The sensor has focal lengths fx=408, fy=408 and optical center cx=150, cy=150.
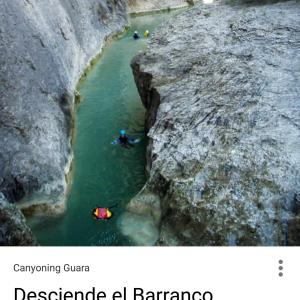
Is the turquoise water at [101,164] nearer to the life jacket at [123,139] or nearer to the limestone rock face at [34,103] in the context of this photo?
the life jacket at [123,139]

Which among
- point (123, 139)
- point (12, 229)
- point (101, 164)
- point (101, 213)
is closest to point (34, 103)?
point (101, 164)

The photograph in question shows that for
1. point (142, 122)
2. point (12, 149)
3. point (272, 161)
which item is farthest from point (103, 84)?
point (272, 161)

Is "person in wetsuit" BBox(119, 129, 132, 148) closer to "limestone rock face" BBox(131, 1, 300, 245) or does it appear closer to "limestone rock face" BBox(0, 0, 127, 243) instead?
"limestone rock face" BBox(131, 1, 300, 245)

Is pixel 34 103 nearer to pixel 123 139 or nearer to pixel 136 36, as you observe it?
pixel 123 139

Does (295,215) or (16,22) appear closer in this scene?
(295,215)

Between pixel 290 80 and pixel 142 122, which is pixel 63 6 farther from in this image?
pixel 290 80
